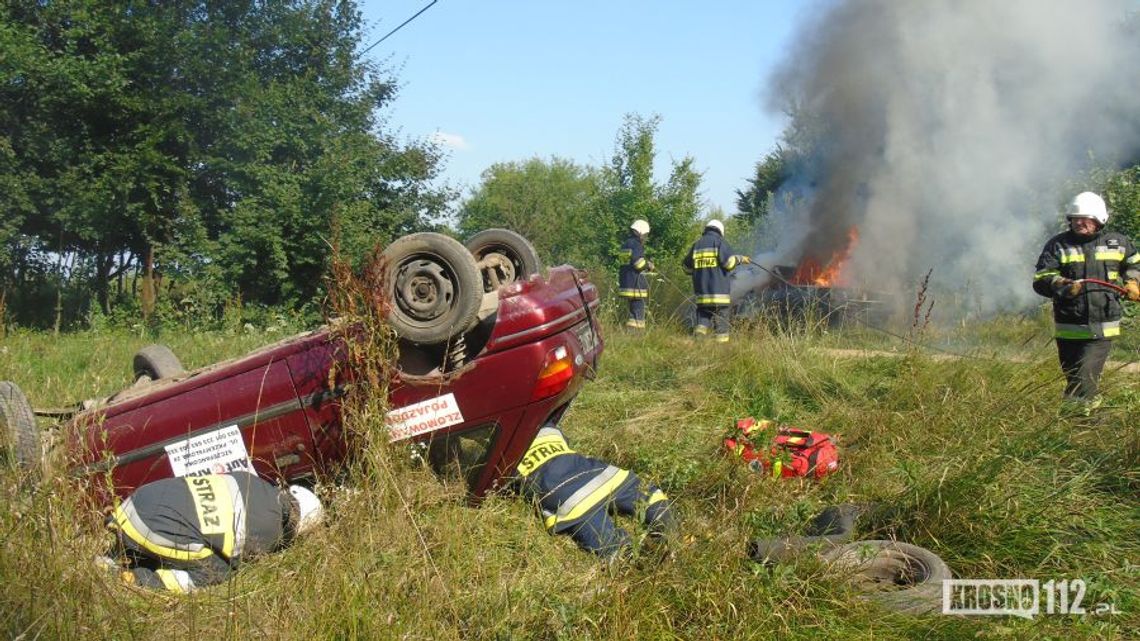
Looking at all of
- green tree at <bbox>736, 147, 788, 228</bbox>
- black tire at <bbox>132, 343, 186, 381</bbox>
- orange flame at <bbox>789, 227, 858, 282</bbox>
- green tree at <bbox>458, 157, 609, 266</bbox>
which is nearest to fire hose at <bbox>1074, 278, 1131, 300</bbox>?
black tire at <bbox>132, 343, 186, 381</bbox>

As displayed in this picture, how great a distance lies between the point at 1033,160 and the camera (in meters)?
14.2

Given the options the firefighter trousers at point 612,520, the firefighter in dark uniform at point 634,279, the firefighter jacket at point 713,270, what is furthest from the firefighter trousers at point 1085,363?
the firefighter in dark uniform at point 634,279

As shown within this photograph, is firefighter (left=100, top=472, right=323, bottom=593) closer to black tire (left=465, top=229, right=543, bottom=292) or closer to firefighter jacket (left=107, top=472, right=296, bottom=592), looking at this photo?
firefighter jacket (left=107, top=472, right=296, bottom=592)

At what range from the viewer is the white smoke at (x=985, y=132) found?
13.9 meters

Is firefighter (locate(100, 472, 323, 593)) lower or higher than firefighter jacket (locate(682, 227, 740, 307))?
lower

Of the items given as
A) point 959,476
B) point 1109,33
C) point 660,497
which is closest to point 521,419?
point 660,497

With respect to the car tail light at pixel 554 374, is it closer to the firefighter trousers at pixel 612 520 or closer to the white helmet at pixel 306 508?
the firefighter trousers at pixel 612 520

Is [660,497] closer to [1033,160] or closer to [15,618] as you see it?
[15,618]

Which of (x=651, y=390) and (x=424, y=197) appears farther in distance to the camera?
(x=424, y=197)

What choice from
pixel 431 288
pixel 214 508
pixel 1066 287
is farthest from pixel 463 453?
pixel 1066 287

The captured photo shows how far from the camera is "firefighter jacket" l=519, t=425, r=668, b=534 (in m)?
3.24

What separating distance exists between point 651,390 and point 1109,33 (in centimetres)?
1319

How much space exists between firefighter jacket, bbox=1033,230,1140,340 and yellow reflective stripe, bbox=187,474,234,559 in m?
5.07

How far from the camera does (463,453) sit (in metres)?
3.51
